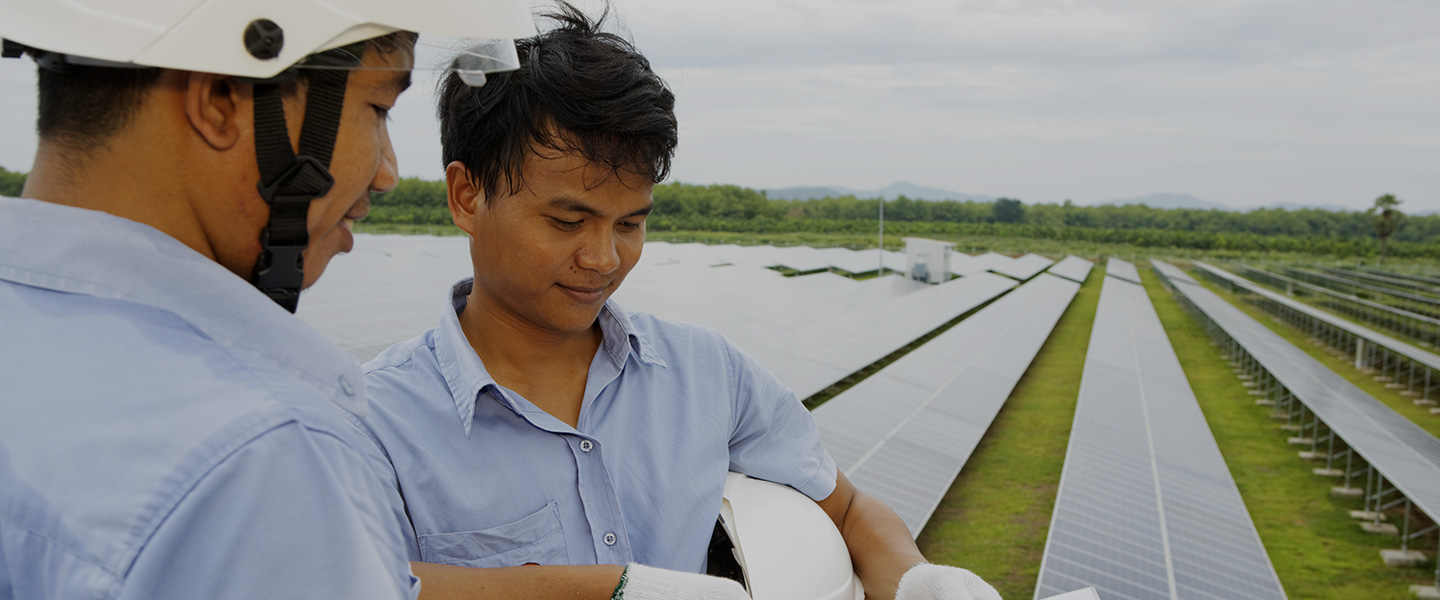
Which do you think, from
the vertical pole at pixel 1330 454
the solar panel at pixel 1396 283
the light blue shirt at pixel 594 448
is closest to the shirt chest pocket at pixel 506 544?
the light blue shirt at pixel 594 448

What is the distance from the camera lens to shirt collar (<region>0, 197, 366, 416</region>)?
2.86 ft

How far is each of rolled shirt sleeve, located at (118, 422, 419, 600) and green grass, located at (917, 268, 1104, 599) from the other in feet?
31.4

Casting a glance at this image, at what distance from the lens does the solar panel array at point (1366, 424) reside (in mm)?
11172

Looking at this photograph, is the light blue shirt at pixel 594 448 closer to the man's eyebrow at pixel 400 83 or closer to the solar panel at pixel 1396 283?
the man's eyebrow at pixel 400 83

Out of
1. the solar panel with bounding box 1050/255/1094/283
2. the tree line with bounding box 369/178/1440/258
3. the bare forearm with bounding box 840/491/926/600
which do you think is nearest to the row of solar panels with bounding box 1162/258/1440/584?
the bare forearm with bounding box 840/491/926/600

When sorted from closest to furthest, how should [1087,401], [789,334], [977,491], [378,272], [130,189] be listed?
1. [130,189]
2. [977,491]
3. [1087,401]
4. [789,334]
5. [378,272]

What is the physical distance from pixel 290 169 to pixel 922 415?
12.2 m

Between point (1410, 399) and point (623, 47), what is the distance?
1002 inches

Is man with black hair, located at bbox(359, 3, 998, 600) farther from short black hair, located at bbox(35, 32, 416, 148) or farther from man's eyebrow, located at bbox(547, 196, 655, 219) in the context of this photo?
short black hair, located at bbox(35, 32, 416, 148)

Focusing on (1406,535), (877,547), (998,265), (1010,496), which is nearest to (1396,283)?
(998,265)

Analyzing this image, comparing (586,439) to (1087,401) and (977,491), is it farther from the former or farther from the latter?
(1087,401)

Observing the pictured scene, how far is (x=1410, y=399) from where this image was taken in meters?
21.0

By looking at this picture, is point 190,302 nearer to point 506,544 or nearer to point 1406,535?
point 506,544

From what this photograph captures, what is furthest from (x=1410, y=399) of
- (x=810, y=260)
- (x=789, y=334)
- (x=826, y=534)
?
(x=826, y=534)
